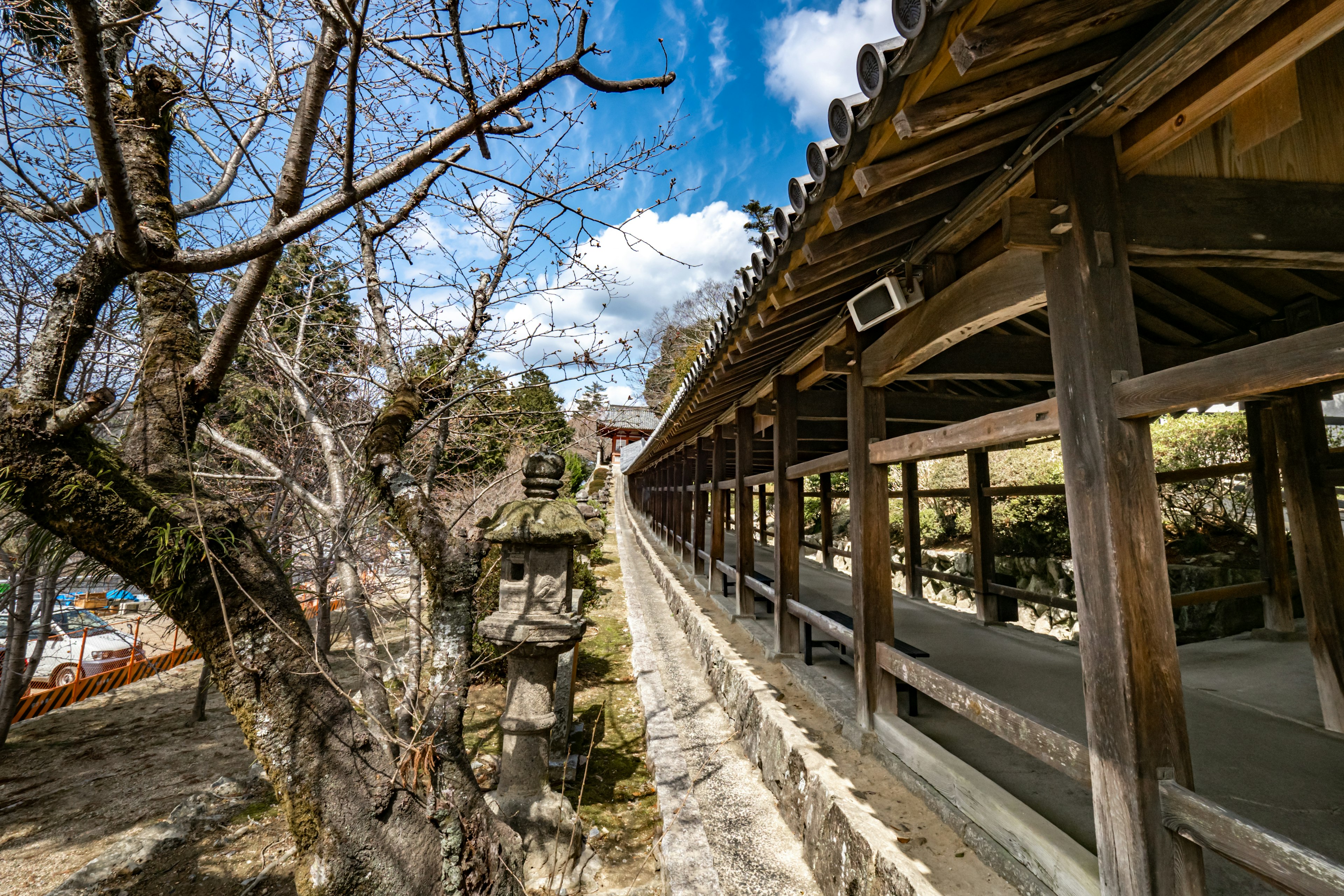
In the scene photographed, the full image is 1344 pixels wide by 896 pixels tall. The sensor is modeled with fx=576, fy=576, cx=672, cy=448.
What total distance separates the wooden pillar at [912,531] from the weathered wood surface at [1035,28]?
6230mm

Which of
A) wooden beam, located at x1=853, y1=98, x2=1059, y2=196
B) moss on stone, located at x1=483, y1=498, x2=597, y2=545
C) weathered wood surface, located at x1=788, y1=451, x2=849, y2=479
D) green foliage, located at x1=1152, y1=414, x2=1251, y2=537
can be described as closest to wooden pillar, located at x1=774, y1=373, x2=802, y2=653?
weathered wood surface, located at x1=788, y1=451, x2=849, y2=479

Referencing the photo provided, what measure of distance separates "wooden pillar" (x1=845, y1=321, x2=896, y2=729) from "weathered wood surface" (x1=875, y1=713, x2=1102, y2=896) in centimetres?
28

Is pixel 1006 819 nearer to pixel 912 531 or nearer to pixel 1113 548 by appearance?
pixel 1113 548

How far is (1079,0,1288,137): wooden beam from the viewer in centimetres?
144

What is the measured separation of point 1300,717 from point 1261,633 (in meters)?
2.05

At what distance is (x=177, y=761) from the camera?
6266mm

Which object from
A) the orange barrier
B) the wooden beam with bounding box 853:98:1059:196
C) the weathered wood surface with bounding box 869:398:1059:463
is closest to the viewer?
the wooden beam with bounding box 853:98:1059:196

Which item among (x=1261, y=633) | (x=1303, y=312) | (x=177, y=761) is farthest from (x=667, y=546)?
(x=1303, y=312)

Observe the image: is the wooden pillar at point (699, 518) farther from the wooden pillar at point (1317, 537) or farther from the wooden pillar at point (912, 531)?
the wooden pillar at point (1317, 537)

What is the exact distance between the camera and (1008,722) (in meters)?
2.20

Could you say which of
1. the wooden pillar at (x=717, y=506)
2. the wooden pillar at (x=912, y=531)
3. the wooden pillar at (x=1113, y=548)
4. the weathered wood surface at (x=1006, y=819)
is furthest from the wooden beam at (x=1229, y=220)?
the wooden pillar at (x=717, y=506)

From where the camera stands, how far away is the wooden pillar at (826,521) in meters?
10.9

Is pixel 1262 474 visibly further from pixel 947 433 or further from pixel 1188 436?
pixel 1188 436

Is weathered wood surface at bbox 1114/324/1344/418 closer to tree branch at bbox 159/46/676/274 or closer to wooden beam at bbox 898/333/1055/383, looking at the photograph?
wooden beam at bbox 898/333/1055/383
